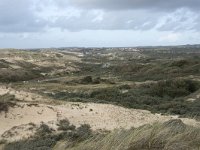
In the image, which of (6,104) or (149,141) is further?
(6,104)

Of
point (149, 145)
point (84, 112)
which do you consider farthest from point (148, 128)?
Answer: point (84, 112)

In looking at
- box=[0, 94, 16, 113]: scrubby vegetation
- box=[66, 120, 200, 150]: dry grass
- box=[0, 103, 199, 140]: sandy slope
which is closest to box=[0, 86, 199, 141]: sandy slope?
box=[0, 103, 199, 140]: sandy slope

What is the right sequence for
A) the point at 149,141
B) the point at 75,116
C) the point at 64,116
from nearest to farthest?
the point at 149,141 → the point at 64,116 → the point at 75,116

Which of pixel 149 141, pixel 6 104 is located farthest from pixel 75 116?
pixel 149 141

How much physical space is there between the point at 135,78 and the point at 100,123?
107 feet

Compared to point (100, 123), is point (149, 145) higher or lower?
higher

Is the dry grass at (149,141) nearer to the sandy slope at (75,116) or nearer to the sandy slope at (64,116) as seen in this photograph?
the sandy slope at (64,116)

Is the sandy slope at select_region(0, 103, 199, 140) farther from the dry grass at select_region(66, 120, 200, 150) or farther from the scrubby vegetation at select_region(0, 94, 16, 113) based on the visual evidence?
the dry grass at select_region(66, 120, 200, 150)

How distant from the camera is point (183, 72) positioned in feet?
176

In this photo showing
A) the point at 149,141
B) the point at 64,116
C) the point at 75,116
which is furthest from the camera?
the point at 75,116

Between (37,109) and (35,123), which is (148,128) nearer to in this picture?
(35,123)

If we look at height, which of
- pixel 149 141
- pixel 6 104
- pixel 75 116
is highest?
pixel 149 141

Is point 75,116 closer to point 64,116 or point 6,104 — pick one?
point 64,116

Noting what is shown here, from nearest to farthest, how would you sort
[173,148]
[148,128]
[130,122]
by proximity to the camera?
[173,148]
[148,128]
[130,122]
